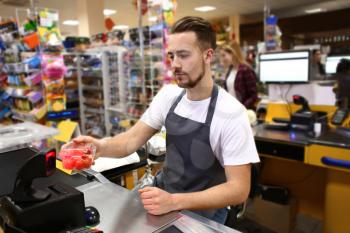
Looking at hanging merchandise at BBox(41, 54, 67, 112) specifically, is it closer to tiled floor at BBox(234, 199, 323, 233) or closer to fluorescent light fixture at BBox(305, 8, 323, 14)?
tiled floor at BBox(234, 199, 323, 233)

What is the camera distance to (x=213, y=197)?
106 centimetres

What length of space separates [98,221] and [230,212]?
0.64 meters

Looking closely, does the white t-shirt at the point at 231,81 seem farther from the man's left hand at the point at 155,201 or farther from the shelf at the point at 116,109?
the man's left hand at the point at 155,201

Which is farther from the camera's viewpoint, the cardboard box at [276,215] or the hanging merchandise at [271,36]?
the hanging merchandise at [271,36]

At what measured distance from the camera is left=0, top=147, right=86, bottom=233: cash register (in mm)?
767

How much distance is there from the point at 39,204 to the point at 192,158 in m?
0.66

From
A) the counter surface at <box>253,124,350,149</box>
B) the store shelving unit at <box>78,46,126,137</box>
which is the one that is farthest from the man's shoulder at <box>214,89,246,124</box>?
the store shelving unit at <box>78,46,126,137</box>

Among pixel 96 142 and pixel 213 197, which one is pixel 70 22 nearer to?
pixel 96 142

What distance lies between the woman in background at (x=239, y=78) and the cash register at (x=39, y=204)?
2.91 metres

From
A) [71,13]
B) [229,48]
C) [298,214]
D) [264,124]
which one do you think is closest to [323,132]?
[264,124]

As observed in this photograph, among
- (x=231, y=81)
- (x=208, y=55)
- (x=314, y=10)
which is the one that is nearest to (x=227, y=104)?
(x=208, y=55)

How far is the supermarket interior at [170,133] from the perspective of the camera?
0.94 metres

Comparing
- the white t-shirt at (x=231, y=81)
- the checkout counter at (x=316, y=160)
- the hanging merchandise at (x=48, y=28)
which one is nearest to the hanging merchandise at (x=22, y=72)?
the hanging merchandise at (x=48, y=28)

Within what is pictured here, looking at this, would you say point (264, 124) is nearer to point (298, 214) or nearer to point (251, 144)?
point (298, 214)
